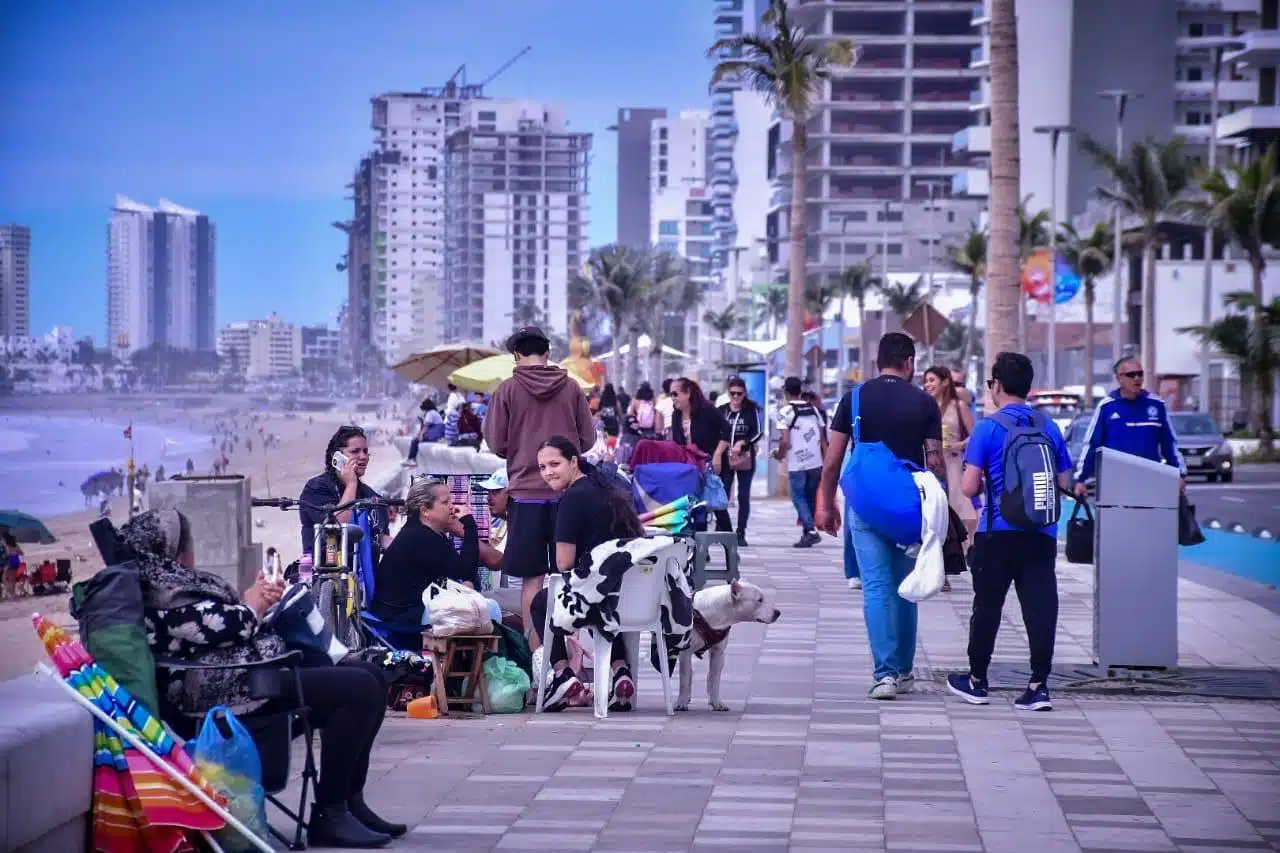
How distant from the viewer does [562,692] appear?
380 inches

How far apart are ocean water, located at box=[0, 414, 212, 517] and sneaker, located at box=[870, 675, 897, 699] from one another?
47772 mm

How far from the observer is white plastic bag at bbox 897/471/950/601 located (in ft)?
31.0

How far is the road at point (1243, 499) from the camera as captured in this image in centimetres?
2670

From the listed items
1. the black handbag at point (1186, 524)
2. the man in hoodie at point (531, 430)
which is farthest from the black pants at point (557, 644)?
the black handbag at point (1186, 524)

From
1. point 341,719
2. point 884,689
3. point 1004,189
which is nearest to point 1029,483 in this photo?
point 884,689

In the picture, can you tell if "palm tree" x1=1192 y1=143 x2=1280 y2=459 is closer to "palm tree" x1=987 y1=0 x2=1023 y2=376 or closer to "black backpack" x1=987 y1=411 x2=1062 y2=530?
"palm tree" x1=987 y1=0 x2=1023 y2=376

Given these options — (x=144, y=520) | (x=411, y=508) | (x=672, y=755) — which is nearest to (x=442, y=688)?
(x=411, y=508)

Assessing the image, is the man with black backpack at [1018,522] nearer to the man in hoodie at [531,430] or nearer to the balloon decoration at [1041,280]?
the man in hoodie at [531,430]

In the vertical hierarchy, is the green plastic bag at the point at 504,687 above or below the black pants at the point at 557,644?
below

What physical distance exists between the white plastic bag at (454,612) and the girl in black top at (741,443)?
10711 millimetres

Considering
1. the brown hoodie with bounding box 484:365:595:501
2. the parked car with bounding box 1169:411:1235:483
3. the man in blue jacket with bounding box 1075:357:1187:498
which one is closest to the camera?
the brown hoodie with bounding box 484:365:595:501

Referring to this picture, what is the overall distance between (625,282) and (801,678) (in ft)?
352

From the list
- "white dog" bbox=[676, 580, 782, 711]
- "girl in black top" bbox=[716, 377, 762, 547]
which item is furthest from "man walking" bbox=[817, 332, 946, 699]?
"girl in black top" bbox=[716, 377, 762, 547]

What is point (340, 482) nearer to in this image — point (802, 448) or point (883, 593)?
point (883, 593)
